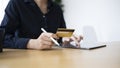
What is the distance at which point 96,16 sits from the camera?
3.29m

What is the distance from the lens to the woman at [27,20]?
4.27ft

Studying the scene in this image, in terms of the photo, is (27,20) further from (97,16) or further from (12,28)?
(97,16)

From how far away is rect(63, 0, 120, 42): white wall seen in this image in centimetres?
308

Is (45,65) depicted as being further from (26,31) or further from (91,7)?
(91,7)

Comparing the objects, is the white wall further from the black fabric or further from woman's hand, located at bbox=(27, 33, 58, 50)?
woman's hand, located at bbox=(27, 33, 58, 50)

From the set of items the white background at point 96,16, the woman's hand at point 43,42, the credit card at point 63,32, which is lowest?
the woman's hand at point 43,42

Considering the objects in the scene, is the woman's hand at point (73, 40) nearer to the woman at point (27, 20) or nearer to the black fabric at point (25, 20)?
the woman at point (27, 20)

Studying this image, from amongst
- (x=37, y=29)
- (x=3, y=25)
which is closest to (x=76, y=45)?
(x=37, y=29)

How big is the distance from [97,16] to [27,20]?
1.98 metres

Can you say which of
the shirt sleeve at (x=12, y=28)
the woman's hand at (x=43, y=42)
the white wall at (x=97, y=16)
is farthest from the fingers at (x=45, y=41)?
the white wall at (x=97, y=16)

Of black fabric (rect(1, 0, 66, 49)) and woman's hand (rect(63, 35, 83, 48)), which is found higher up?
black fabric (rect(1, 0, 66, 49))

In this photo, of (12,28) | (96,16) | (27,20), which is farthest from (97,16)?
(12,28)

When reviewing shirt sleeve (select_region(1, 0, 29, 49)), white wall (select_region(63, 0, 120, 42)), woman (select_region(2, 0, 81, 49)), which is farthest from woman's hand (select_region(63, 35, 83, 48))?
white wall (select_region(63, 0, 120, 42))

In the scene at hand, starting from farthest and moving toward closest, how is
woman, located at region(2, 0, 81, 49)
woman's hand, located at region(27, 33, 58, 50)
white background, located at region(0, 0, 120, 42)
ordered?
1. white background, located at region(0, 0, 120, 42)
2. woman, located at region(2, 0, 81, 49)
3. woman's hand, located at region(27, 33, 58, 50)
